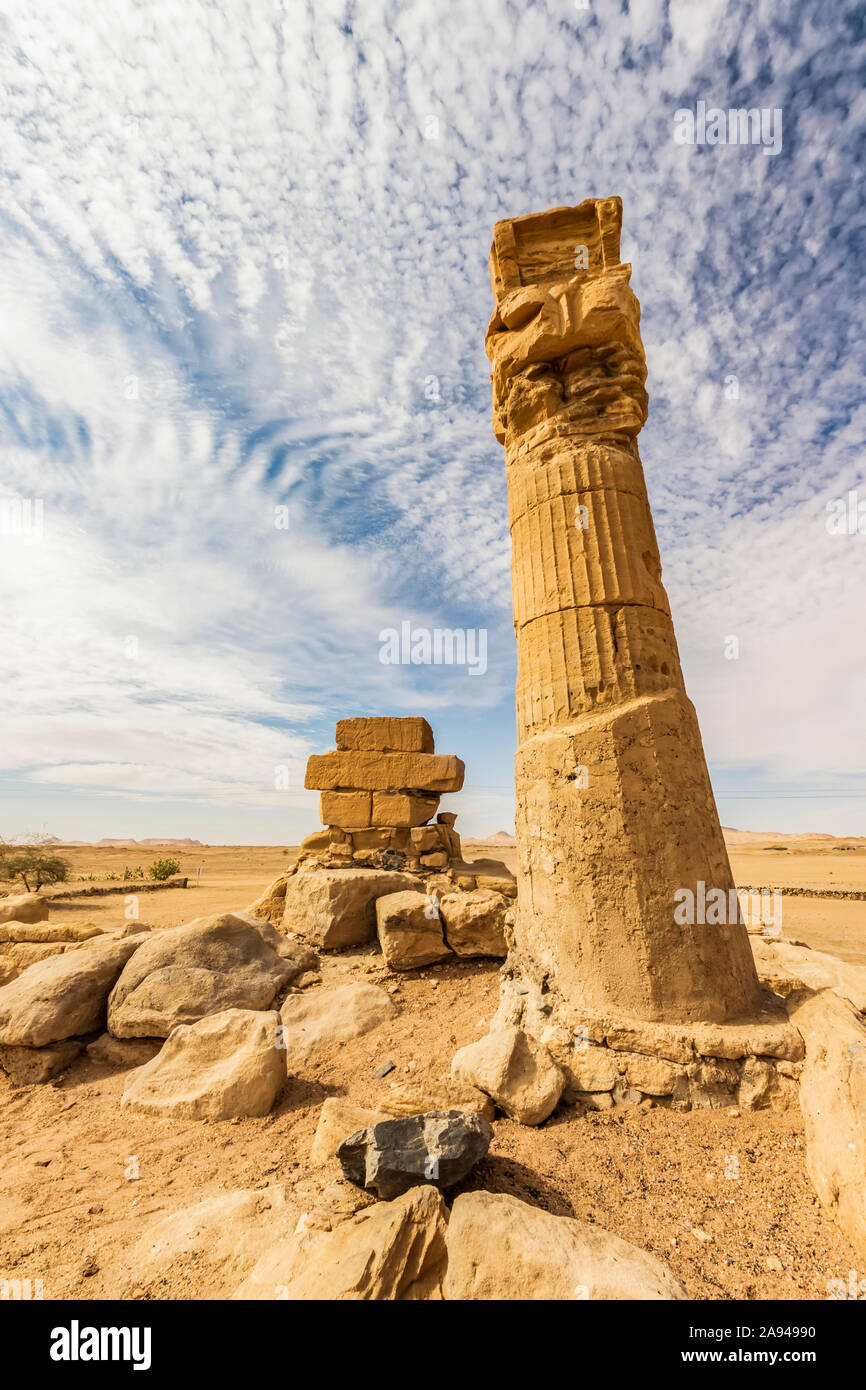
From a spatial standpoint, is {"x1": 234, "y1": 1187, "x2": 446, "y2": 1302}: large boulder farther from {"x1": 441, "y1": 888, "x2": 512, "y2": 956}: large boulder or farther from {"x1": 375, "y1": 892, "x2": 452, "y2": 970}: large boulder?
{"x1": 441, "y1": 888, "x2": 512, "y2": 956}: large boulder

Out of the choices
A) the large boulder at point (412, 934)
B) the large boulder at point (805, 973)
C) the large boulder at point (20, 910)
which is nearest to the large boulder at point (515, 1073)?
the large boulder at point (805, 973)

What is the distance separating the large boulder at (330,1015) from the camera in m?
4.88

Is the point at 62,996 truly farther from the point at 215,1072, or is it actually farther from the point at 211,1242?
the point at 211,1242

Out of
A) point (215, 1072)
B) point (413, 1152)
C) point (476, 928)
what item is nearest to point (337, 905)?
point (476, 928)

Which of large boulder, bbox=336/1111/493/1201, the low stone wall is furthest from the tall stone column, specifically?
large boulder, bbox=336/1111/493/1201

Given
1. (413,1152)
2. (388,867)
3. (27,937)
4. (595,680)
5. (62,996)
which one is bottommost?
(413,1152)

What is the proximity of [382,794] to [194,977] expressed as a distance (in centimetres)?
332

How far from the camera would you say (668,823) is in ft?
13.1

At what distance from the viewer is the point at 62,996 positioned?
5016 mm

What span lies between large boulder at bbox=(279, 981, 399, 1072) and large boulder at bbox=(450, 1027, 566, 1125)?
1573 millimetres

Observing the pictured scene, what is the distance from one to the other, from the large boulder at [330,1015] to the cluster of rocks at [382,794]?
2278 mm

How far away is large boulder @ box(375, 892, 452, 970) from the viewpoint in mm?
6008

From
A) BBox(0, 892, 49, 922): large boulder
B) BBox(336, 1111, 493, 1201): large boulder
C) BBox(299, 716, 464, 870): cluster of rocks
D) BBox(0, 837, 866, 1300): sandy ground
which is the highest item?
BBox(299, 716, 464, 870): cluster of rocks
